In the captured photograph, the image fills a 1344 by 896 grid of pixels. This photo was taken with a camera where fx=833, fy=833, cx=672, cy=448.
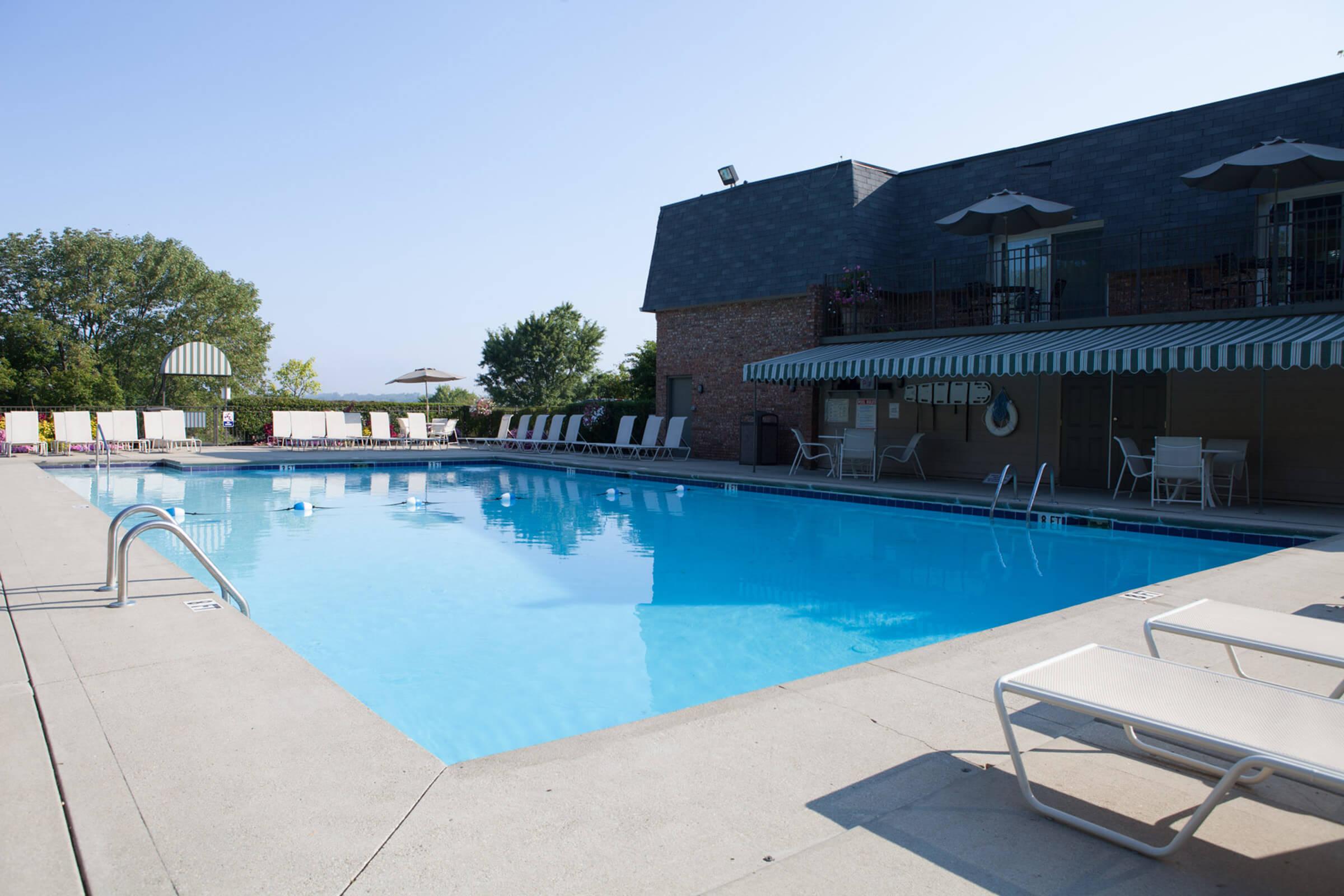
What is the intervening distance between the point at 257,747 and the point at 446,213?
821 inches

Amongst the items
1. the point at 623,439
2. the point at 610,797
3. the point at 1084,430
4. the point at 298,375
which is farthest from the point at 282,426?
the point at 298,375

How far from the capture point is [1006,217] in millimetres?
12562

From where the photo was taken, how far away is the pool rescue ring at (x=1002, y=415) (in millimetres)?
13375

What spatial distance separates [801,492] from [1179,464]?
4.95 metres

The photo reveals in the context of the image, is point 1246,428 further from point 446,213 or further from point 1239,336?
point 446,213

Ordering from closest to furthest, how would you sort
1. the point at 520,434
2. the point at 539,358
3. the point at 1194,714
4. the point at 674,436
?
the point at 1194,714 < the point at 674,436 < the point at 520,434 < the point at 539,358

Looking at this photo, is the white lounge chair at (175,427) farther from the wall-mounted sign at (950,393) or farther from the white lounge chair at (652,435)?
the wall-mounted sign at (950,393)

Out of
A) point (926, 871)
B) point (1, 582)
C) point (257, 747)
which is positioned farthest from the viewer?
point (1, 582)

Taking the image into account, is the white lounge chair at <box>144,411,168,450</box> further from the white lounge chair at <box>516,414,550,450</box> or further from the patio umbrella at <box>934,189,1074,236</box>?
the patio umbrella at <box>934,189,1074,236</box>

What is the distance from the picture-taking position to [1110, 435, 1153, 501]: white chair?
1071 centimetres

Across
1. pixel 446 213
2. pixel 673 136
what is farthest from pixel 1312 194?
pixel 446 213

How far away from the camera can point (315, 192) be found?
2075 cm

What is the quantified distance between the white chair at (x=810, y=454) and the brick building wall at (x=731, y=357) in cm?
32

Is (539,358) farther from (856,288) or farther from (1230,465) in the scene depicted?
(1230,465)
